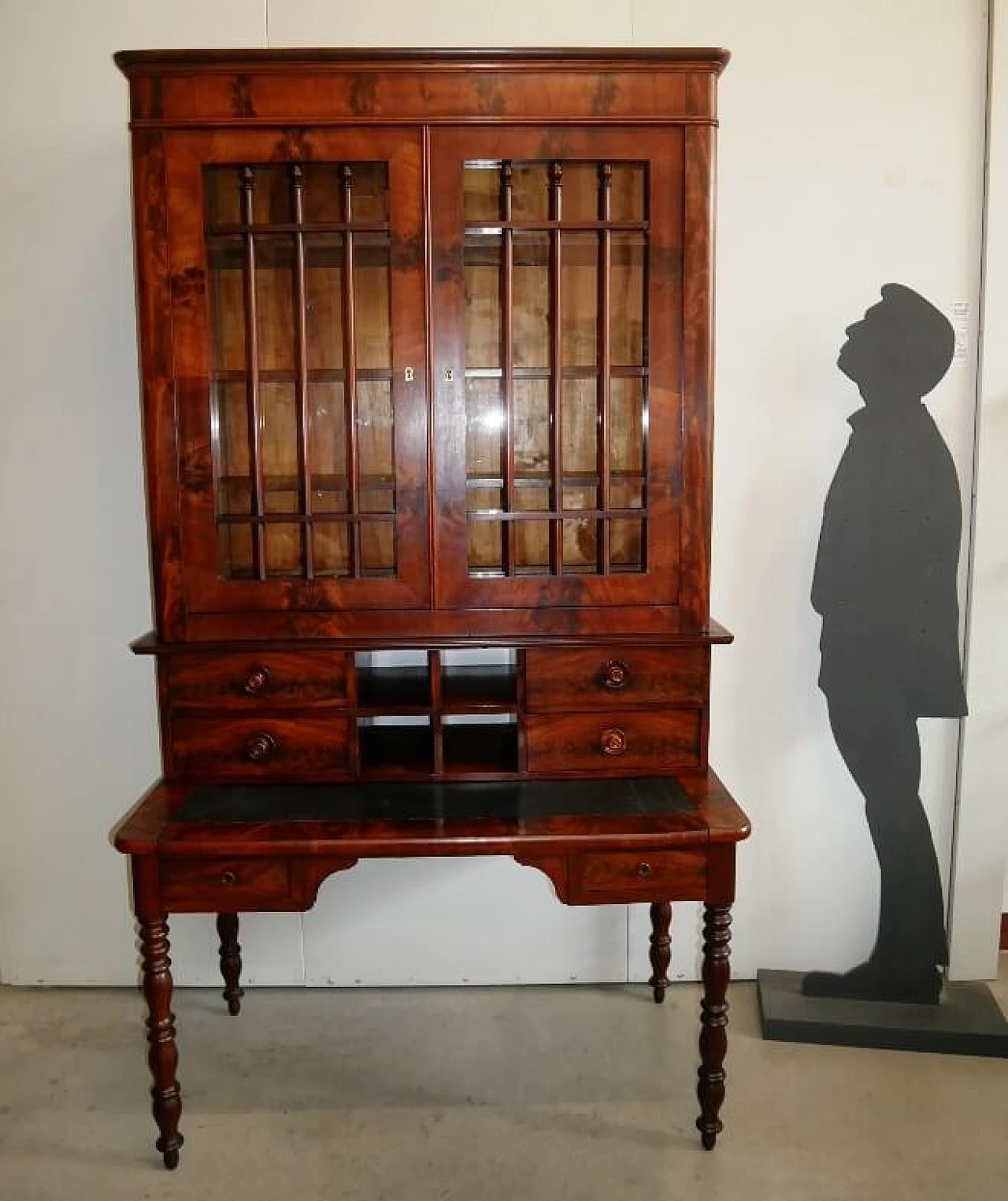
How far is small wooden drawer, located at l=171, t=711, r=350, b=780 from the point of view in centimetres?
204

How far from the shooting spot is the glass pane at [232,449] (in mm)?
2004

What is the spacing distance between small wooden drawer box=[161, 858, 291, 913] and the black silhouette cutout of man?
1394 millimetres

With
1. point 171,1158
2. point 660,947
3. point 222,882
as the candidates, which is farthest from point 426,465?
point 171,1158

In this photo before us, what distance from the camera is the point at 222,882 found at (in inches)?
73.6

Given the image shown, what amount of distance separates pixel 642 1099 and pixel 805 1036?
19.0 inches

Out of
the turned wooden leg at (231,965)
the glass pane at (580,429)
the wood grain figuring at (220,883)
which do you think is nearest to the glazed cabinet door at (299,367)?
the glass pane at (580,429)

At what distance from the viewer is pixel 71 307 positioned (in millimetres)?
2402

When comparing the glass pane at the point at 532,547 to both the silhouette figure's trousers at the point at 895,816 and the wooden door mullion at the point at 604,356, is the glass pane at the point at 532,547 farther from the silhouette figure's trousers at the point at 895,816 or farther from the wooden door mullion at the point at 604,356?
the silhouette figure's trousers at the point at 895,816

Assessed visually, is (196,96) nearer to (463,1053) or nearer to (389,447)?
(389,447)

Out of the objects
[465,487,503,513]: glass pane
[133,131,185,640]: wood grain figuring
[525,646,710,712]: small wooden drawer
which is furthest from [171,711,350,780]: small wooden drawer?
[465,487,503,513]: glass pane

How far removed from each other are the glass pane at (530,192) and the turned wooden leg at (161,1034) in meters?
1.60

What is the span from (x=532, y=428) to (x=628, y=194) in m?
0.51

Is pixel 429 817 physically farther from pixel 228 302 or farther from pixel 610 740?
pixel 228 302

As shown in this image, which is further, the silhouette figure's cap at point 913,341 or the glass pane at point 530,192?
the silhouette figure's cap at point 913,341
